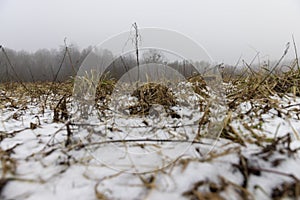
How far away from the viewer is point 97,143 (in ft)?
Result: 3.24

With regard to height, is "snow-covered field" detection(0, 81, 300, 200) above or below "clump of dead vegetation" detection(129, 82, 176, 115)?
Result: below

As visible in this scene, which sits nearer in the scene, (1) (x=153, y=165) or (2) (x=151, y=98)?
(1) (x=153, y=165)

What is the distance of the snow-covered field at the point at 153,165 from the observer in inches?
28.0

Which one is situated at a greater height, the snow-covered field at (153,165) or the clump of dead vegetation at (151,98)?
the clump of dead vegetation at (151,98)

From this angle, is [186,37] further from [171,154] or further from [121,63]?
[171,154]

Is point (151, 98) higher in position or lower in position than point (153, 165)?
higher

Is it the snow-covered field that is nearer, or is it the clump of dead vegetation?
the snow-covered field

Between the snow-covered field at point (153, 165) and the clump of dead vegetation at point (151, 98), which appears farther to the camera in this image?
the clump of dead vegetation at point (151, 98)

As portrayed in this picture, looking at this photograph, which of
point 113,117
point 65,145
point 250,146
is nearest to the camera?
point 250,146

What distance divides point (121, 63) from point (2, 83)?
3565 millimetres

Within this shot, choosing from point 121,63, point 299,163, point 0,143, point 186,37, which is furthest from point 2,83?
point 299,163

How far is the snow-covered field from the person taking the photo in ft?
2.33

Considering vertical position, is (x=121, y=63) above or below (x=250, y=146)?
above

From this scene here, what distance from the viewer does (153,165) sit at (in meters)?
0.85
